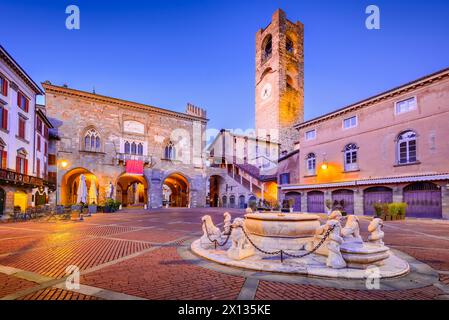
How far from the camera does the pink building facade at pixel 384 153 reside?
54.0 feet

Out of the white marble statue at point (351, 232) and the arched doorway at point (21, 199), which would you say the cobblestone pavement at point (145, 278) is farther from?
the arched doorway at point (21, 199)

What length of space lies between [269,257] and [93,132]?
28.4 m

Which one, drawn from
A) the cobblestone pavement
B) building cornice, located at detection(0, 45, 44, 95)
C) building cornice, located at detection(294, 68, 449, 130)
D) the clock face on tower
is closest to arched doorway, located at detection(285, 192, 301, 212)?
building cornice, located at detection(294, 68, 449, 130)

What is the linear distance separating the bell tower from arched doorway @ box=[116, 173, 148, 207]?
21.2 meters

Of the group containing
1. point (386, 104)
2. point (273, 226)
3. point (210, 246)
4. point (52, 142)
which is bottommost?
point (210, 246)

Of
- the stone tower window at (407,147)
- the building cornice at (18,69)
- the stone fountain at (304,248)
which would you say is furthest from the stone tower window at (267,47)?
the stone fountain at (304,248)

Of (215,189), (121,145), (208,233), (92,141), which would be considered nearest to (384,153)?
(208,233)

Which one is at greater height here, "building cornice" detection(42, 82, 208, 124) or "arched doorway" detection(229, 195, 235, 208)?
"building cornice" detection(42, 82, 208, 124)

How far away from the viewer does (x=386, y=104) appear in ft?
64.2

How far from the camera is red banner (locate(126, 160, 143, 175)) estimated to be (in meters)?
29.3

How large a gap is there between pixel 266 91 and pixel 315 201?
84.4ft

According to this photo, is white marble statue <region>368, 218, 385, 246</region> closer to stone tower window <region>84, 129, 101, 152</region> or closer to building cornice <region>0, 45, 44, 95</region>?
building cornice <region>0, 45, 44, 95</region>

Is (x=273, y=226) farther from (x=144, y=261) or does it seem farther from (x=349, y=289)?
(x=144, y=261)
